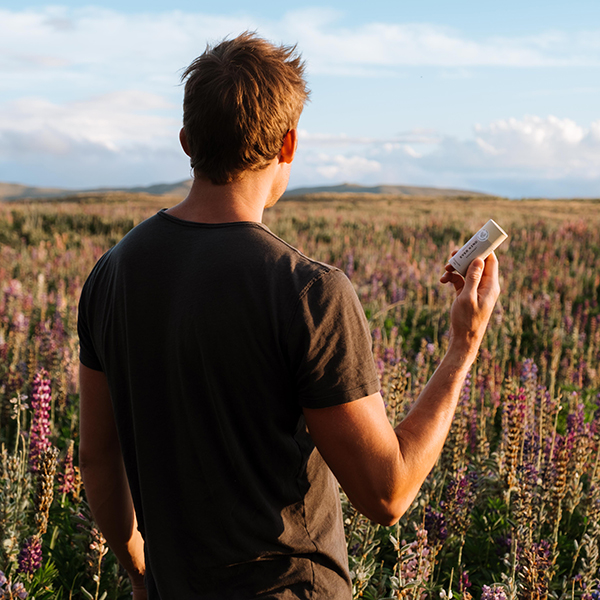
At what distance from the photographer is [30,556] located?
8.88 feet

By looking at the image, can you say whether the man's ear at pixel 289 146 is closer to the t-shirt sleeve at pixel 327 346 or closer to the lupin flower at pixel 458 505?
the t-shirt sleeve at pixel 327 346

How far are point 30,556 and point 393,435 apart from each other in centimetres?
225

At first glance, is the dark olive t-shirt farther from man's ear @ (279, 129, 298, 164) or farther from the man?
man's ear @ (279, 129, 298, 164)

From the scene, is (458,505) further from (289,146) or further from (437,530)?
(289,146)

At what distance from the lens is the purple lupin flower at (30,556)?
8.86 ft

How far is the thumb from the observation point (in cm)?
157

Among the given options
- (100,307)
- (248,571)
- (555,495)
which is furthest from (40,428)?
(555,495)

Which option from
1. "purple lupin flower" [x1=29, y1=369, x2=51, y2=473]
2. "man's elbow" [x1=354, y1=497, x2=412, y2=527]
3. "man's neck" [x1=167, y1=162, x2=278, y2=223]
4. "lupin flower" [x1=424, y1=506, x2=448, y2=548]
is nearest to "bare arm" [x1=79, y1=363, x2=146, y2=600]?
"man's neck" [x1=167, y1=162, x2=278, y2=223]

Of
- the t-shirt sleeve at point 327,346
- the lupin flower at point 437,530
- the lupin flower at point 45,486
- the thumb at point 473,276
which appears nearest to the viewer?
the t-shirt sleeve at point 327,346

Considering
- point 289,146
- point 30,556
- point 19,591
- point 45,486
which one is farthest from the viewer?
point 30,556

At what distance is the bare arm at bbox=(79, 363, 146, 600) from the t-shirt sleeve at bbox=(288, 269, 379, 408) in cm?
78

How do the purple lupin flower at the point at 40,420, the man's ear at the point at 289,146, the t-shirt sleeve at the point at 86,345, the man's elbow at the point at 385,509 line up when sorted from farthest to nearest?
the purple lupin flower at the point at 40,420 < the t-shirt sleeve at the point at 86,345 < the man's ear at the point at 289,146 < the man's elbow at the point at 385,509

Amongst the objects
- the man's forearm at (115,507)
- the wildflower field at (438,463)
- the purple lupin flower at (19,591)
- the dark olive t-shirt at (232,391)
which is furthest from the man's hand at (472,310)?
the purple lupin flower at (19,591)

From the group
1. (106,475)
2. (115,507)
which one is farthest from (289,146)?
(115,507)
